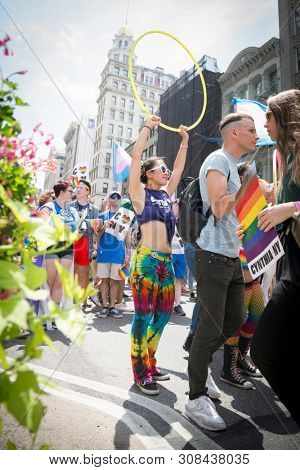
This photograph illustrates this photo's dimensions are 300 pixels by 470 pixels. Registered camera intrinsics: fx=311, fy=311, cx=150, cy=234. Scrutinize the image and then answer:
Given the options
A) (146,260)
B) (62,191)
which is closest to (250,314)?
(146,260)

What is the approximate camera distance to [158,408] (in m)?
2.31

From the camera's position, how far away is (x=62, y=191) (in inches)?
186

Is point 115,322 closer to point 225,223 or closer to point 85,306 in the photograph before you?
point 85,306

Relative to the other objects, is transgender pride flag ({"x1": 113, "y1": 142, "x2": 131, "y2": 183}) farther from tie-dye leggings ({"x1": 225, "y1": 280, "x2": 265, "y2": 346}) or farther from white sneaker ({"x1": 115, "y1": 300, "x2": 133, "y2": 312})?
tie-dye leggings ({"x1": 225, "y1": 280, "x2": 265, "y2": 346})

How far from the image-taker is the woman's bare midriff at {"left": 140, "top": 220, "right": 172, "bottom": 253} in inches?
108

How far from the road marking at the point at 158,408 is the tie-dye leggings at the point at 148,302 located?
185mm

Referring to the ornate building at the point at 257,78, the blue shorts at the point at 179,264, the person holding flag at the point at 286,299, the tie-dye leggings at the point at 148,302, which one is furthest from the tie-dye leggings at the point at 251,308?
the ornate building at the point at 257,78

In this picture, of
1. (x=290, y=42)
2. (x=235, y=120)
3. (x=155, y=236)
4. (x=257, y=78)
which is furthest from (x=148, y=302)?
(x=257, y=78)

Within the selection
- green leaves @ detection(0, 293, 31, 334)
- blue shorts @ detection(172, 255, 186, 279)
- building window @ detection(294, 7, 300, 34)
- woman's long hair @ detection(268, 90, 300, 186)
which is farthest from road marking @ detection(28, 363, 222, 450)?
building window @ detection(294, 7, 300, 34)

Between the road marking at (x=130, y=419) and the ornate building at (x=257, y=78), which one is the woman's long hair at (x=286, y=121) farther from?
the ornate building at (x=257, y=78)

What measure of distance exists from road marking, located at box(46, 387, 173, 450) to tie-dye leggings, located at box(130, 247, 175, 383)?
0.40 metres

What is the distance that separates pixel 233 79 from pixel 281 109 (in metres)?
27.7

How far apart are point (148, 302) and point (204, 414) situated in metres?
0.94

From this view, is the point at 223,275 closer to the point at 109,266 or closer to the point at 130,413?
the point at 130,413
